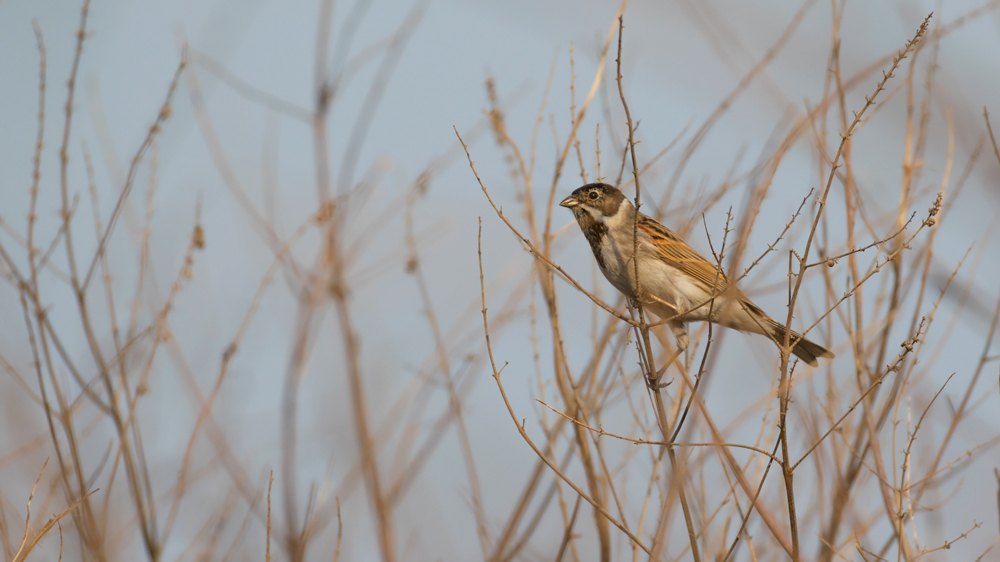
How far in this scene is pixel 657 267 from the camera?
5.41m

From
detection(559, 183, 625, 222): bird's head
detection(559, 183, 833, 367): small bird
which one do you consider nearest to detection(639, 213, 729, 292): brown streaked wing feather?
detection(559, 183, 833, 367): small bird

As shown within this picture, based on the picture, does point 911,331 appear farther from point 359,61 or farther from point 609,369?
point 359,61

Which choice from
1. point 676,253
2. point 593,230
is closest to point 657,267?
point 676,253

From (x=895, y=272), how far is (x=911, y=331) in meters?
0.81

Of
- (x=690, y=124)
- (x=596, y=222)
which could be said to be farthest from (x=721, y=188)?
(x=596, y=222)

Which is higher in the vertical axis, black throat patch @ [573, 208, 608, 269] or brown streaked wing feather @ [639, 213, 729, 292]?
brown streaked wing feather @ [639, 213, 729, 292]

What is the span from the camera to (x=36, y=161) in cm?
359

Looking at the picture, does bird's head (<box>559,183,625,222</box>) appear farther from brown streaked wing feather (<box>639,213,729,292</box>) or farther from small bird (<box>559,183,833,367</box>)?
brown streaked wing feather (<box>639,213,729,292</box>)

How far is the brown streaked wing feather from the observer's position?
5535 mm

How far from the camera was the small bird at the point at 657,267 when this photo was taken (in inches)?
192

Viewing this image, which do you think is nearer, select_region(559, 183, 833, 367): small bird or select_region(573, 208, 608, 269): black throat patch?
select_region(559, 183, 833, 367): small bird

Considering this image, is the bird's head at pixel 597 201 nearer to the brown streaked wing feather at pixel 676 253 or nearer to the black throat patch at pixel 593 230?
the black throat patch at pixel 593 230

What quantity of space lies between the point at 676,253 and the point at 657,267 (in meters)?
0.25

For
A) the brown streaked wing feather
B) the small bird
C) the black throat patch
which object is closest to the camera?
the small bird
